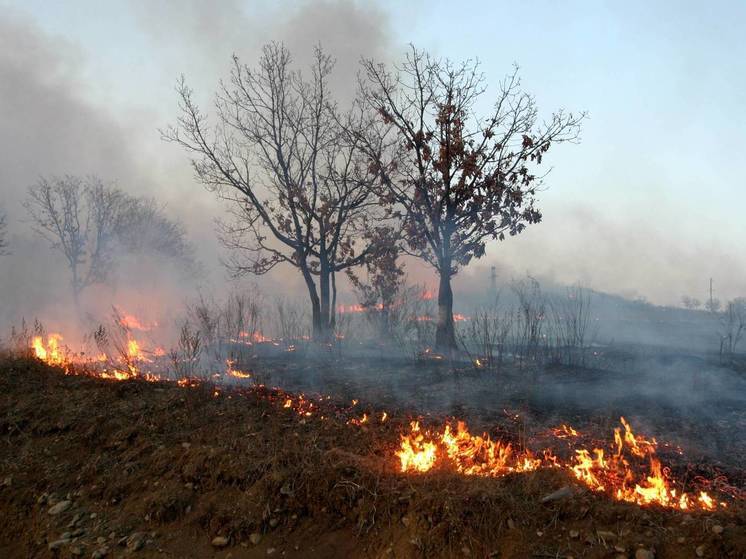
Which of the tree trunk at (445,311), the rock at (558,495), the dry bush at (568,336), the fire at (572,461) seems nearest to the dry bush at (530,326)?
the dry bush at (568,336)

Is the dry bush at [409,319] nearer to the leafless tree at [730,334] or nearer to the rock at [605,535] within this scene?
the leafless tree at [730,334]

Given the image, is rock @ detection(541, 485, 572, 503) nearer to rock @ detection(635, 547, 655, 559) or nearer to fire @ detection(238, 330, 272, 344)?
rock @ detection(635, 547, 655, 559)

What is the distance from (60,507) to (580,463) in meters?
5.22

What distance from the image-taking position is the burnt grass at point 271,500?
3.62m

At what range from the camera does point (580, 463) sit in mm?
4977

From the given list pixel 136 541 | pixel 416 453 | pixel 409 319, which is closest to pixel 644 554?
pixel 416 453

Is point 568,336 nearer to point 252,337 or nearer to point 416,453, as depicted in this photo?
point 416,453

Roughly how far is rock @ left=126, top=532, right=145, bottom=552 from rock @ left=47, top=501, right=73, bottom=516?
991 millimetres

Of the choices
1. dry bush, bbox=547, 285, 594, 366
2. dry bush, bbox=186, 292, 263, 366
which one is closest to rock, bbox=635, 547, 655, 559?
dry bush, bbox=547, 285, 594, 366

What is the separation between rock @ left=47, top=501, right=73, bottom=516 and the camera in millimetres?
4727

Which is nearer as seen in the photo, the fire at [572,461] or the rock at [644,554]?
the rock at [644,554]

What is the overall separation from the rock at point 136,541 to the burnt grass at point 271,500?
0.09 ft

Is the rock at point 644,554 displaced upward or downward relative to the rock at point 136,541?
upward

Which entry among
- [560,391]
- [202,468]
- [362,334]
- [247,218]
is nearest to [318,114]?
[247,218]
